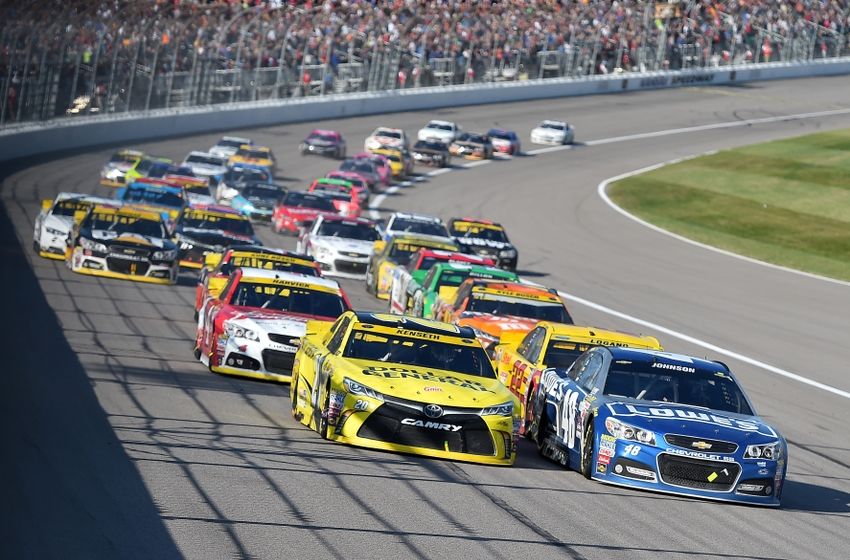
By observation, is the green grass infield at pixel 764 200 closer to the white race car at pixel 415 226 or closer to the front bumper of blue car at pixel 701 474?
the white race car at pixel 415 226

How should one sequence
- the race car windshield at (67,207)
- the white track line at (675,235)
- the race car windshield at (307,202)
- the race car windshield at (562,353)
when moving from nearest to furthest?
the race car windshield at (562,353) → the white track line at (675,235) → the race car windshield at (67,207) → the race car windshield at (307,202)

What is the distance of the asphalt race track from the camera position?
30.2 ft

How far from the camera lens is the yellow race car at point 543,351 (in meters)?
15.1

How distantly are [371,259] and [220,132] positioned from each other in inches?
1293

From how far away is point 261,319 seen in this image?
1700cm

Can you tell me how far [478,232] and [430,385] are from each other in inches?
819

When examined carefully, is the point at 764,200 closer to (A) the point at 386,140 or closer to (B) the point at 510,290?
(A) the point at 386,140

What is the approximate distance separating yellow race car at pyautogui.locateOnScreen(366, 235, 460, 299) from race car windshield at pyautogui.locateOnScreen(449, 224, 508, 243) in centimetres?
395

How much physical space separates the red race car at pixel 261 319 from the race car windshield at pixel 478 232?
15.0m

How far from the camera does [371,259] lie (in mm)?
29047

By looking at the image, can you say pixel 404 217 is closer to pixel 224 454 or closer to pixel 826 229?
pixel 826 229

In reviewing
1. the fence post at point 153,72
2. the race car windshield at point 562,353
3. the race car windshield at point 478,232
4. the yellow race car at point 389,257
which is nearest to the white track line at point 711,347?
the yellow race car at point 389,257

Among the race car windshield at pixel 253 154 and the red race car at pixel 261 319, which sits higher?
the red race car at pixel 261 319

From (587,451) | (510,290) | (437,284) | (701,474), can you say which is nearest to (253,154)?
(437,284)
